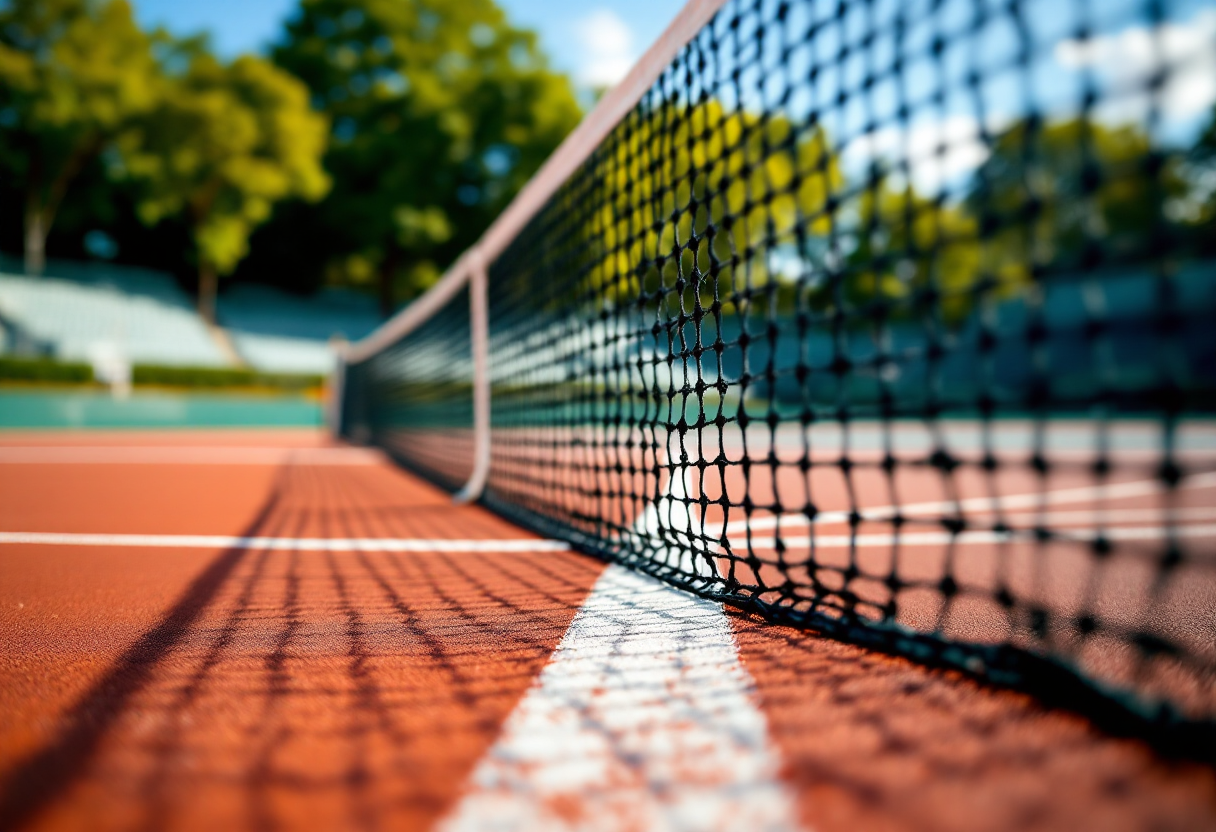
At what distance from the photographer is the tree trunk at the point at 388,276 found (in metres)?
25.2

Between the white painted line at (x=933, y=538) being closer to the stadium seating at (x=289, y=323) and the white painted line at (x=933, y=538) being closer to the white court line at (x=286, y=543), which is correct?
the white court line at (x=286, y=543)

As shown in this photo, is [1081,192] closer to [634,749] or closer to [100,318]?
[634,749]

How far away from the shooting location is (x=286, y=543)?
229 centimetres

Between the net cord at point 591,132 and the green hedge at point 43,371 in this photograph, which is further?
the green hedge at point 43,371

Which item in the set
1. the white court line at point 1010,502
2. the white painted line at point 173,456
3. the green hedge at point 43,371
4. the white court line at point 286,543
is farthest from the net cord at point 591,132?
the green hedge at point 43,371

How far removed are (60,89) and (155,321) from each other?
637 cm

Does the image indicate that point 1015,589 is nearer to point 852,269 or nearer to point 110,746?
point 852,269

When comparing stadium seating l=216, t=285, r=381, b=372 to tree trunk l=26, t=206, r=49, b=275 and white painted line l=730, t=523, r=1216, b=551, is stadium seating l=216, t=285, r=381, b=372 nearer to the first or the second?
tree trunk l=26, t=206, r=49, b=275

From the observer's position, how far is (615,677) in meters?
1.08

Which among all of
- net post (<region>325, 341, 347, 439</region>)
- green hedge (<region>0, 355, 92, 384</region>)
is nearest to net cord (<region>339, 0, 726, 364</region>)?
net post (<region>325, 341, 347, 439</region>)

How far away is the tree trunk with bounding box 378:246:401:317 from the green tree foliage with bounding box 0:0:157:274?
796 cm

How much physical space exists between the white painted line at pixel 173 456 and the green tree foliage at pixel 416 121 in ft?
57.4

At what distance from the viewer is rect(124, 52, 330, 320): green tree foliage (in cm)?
2056

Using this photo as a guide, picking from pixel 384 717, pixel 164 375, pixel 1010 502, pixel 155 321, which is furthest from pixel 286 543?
pixel 155 321
